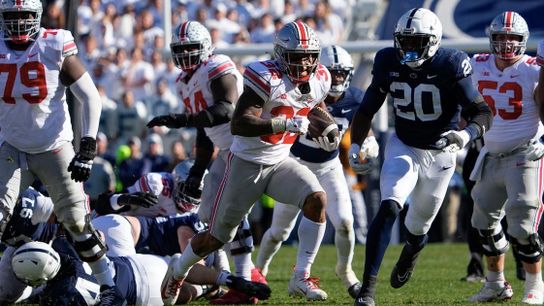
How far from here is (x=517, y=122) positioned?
750 cm

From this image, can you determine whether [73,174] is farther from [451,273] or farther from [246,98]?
[451,273]

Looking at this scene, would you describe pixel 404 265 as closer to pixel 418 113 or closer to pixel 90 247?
pixel 418 113

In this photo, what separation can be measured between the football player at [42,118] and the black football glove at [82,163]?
1.4 inches

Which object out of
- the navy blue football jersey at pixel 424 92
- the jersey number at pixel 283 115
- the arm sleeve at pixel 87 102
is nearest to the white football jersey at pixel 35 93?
the arm sleeve at pixel 87 102

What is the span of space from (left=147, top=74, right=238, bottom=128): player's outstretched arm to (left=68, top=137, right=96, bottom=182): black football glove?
0.88 metres

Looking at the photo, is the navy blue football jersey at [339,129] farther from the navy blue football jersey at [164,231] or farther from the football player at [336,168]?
the navy blue football jersey at [164,231]

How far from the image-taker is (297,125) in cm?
645

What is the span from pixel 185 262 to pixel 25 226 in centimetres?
109

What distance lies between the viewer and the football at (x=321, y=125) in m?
6.83

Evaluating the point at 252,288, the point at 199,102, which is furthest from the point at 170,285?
the point at 199,102

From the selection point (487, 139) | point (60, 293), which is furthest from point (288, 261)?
point (60, 293)

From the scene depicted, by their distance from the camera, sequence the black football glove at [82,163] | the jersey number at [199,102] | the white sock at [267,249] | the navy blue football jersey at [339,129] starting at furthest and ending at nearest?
1. the white sock at [267,249]
2. the navy blue football jersey at [339,129]
3. the jersey number at [199,102]
4. the black football glove at [82,163]

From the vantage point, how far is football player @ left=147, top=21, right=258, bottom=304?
7648mm

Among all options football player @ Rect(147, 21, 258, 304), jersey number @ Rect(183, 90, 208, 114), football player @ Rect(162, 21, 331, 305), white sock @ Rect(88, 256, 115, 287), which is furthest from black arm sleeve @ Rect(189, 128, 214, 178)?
white sock @ Rect(88, 256, 115, 287)
